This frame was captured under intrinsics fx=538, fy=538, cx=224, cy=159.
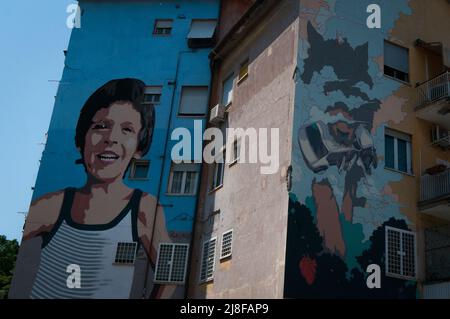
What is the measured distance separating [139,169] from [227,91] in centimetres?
510

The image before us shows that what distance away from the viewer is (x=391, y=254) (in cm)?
1702

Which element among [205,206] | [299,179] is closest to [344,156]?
[299,179]

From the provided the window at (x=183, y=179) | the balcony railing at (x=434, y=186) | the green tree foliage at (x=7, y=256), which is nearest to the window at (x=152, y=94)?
the window at (x=183, y=179)

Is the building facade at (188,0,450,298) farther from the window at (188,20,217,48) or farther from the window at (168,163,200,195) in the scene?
the window at (188,20,217,48)

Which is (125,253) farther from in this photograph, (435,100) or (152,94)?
(435,100)

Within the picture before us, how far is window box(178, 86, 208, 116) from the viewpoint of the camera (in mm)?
24000

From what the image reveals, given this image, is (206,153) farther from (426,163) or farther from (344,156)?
(426,163)

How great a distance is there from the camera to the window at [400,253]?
16.9m

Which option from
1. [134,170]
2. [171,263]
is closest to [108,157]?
[134,170]

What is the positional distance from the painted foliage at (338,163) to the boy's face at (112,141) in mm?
8736

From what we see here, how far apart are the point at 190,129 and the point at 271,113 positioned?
5595 millimetres

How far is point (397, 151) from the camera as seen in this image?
18703 mm

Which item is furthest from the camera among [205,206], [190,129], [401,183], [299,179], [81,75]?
[81,75]

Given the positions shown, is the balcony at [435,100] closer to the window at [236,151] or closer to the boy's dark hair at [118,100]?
the window at [236,151]
